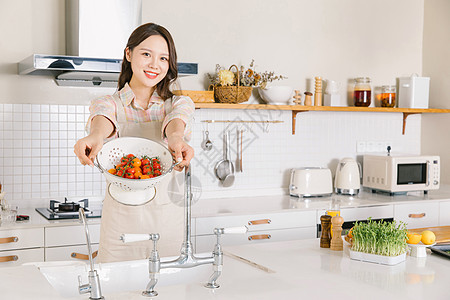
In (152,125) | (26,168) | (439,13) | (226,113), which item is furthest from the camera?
(439,13)

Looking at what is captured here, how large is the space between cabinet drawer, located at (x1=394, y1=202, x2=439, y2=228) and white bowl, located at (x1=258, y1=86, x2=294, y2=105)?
1072 millimetres

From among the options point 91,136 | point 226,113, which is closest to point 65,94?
point 226,113

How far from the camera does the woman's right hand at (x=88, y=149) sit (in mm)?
1562

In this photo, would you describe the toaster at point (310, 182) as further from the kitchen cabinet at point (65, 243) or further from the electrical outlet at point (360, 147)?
the kitchen cabinet at point (65, 243)

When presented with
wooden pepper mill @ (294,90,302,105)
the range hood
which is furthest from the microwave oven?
the range hood

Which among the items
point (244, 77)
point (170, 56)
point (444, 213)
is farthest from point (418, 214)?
point (170, 56)

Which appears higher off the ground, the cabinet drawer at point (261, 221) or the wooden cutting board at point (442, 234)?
the wooden cutting board at point (442, 234)

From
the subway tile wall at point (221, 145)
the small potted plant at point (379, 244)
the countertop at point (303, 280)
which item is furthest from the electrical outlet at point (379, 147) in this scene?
the small potted plant at point (379, 244)

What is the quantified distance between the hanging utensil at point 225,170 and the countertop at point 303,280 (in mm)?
1665

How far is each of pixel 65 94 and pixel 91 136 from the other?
5.79ft

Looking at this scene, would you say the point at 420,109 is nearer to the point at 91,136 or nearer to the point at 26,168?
the point at 26,168

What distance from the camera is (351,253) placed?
6.59ft

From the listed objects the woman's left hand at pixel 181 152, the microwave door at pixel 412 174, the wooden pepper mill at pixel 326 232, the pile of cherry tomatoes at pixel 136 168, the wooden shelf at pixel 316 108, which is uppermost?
the wooden shelf at pixel 316 108

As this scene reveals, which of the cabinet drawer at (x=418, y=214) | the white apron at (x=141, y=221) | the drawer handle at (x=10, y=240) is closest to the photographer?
the white apron at (x=141, y=221)
